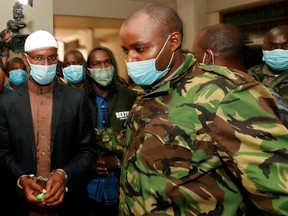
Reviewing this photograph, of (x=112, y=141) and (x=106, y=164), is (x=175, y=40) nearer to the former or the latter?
(x=112, y=141)

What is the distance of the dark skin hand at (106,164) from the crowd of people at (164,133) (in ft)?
0.66

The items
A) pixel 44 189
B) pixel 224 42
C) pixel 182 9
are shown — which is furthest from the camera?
pixel 182 9

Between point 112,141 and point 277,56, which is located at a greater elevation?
point 277,56

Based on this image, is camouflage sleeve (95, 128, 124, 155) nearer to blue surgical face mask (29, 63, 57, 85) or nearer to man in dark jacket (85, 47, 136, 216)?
man in dark jacket (85, 47, 136, 216)

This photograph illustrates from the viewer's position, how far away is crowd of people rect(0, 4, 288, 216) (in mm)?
860

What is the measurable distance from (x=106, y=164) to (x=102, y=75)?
646 millimetres

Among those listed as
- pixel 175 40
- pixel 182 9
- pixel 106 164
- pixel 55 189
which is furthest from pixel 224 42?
pixel 182 9

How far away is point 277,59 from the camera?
2.61 m

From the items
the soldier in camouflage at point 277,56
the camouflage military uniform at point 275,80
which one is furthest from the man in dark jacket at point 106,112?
the soldier in camouflage at point 277,56

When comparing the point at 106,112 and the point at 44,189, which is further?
the point at 106,112

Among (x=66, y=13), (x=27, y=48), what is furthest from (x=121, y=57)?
(x=27, y=48)

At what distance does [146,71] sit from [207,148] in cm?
36

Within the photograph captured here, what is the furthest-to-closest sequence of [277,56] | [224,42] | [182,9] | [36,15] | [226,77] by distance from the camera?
[182,9]
[36,15]
[277,56]
[224,42]
[226,77]

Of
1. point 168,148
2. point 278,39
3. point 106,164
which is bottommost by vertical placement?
point 106,164
